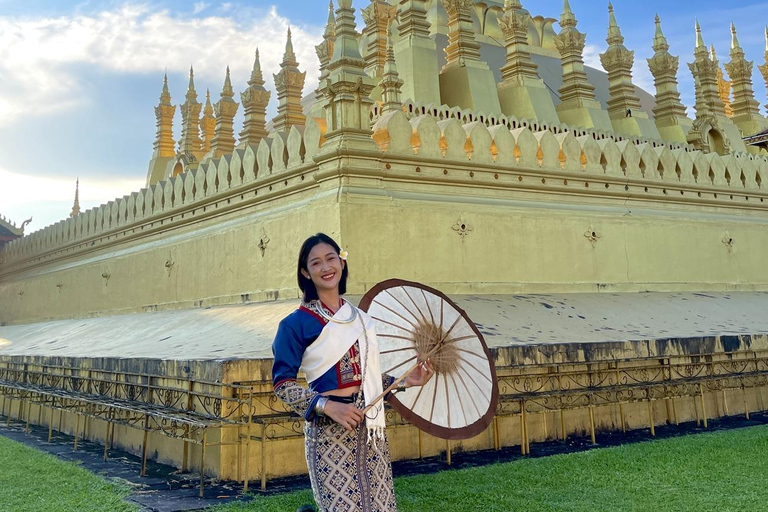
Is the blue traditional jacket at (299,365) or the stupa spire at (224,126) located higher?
the stupa spire at (224,126)

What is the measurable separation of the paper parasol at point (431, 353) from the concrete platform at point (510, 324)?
A: 6.27ft

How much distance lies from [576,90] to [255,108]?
600cm

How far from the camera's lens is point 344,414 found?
2.80 meters

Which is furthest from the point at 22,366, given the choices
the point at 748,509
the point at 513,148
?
the point at 748,509

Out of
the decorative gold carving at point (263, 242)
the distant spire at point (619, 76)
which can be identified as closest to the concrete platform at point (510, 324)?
the decorative gold carving at point (263, 242)

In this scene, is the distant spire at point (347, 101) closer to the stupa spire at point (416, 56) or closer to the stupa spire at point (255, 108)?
the stupa spire at point (416, 56)

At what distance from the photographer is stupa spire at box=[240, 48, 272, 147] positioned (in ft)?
43.0

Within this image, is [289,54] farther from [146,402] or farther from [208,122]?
[146,402]

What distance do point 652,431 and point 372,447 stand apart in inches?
184

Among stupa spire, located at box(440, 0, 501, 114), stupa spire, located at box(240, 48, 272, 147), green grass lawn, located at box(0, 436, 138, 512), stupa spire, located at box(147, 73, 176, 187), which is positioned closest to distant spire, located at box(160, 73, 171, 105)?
stupa spire, located at box(147, 73, 176, 187)

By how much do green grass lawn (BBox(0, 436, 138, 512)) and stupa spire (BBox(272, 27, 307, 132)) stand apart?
304 inches

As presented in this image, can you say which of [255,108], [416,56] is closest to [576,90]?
[416,56]

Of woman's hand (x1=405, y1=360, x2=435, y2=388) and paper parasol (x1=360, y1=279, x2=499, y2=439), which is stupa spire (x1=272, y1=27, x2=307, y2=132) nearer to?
paper parasol (x1=360, y1=279, x2=499, y2=439)

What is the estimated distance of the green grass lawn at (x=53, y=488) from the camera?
14.6 ft
